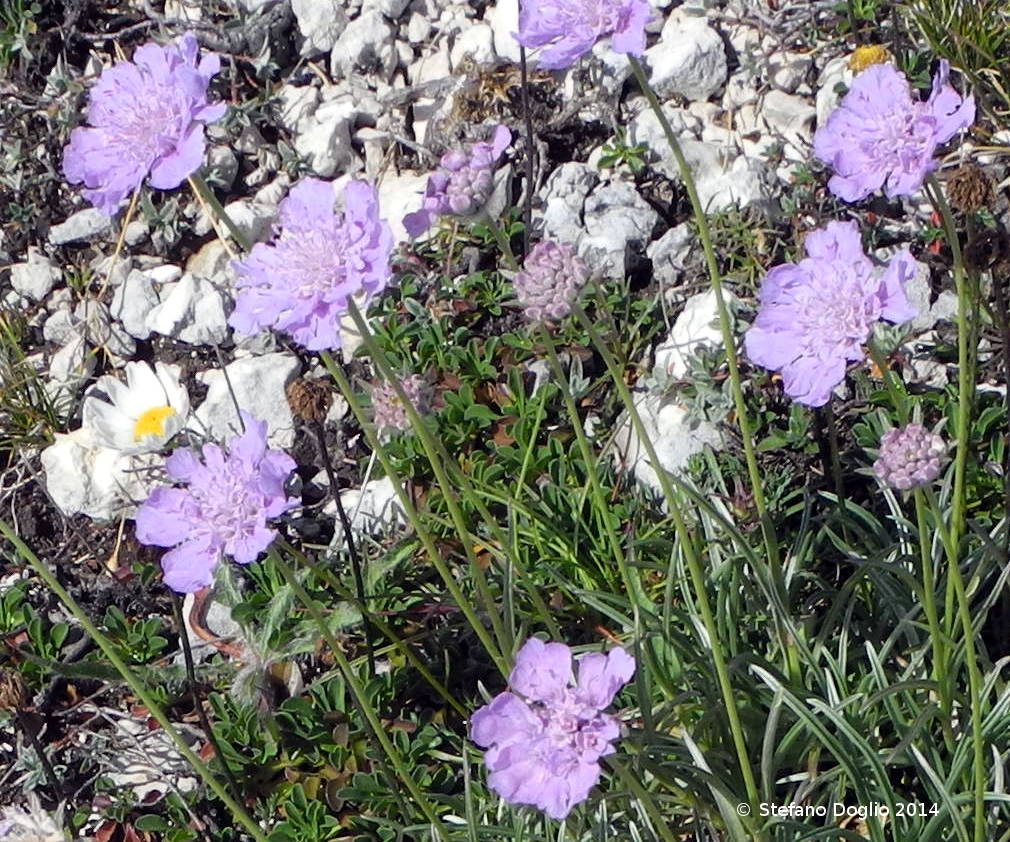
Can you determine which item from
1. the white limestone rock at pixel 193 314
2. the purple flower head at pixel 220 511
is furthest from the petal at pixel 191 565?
the white limestone rock at pixel 193 314

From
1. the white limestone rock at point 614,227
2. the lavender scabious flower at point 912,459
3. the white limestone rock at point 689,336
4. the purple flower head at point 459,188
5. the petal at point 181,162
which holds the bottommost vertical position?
the white limestone rock at point 689,336

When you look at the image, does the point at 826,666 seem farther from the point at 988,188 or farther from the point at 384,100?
the point at 384,100

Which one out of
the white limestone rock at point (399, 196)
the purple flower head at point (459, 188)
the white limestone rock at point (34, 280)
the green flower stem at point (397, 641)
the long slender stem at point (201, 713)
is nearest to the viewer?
the purple flower head at point (459, 188)

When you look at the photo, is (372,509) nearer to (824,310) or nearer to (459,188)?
(459,188)

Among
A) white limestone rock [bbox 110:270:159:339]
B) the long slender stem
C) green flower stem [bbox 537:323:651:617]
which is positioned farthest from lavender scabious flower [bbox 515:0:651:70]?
white limestone rock [bbox 110:270:159:339]

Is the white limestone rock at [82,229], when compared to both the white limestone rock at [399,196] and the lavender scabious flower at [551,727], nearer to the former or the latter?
the white limestone rock at [399,196]

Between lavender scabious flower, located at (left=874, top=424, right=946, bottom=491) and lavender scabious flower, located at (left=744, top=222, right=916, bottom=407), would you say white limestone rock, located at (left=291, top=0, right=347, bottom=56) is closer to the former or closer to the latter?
lavender scabious flower, located at (left=744, top=222, right=916, bottom=407)

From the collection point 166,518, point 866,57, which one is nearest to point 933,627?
point 166,518
